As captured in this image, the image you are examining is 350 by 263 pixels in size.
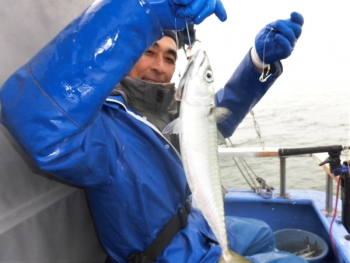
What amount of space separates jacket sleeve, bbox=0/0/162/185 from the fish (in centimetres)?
36

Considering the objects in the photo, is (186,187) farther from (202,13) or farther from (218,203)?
(202,13)

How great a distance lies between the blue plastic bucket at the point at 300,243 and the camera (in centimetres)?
310

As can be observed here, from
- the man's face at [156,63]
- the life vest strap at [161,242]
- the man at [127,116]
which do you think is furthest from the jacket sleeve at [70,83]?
the man's face at [156,63]

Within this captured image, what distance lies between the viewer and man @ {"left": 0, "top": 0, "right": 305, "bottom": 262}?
125 centimetres

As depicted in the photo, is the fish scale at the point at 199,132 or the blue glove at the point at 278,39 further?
the blue glove at the point at 278,39

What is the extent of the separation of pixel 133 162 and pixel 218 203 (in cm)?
55

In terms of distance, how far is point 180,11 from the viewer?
Result: 145 centimetres

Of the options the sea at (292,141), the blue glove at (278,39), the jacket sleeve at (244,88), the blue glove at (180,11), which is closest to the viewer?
the blue glove at (180,11)

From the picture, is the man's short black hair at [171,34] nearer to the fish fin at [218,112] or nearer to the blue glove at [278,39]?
the blue glove at [278,39]

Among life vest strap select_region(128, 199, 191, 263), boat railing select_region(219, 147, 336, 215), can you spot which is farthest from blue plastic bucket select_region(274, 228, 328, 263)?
life vest strap select_region(128, 199, 191, 263)

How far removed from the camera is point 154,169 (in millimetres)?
1870

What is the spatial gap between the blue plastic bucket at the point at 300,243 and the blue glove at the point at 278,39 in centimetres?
207

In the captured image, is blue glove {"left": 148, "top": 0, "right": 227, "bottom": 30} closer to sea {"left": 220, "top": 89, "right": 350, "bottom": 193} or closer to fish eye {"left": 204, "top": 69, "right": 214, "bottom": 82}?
fish eye {"left": 204, "top": 69, "right": 214, "bottom": 82}

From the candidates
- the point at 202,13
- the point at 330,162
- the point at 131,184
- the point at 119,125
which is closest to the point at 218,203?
the point at 131,184
